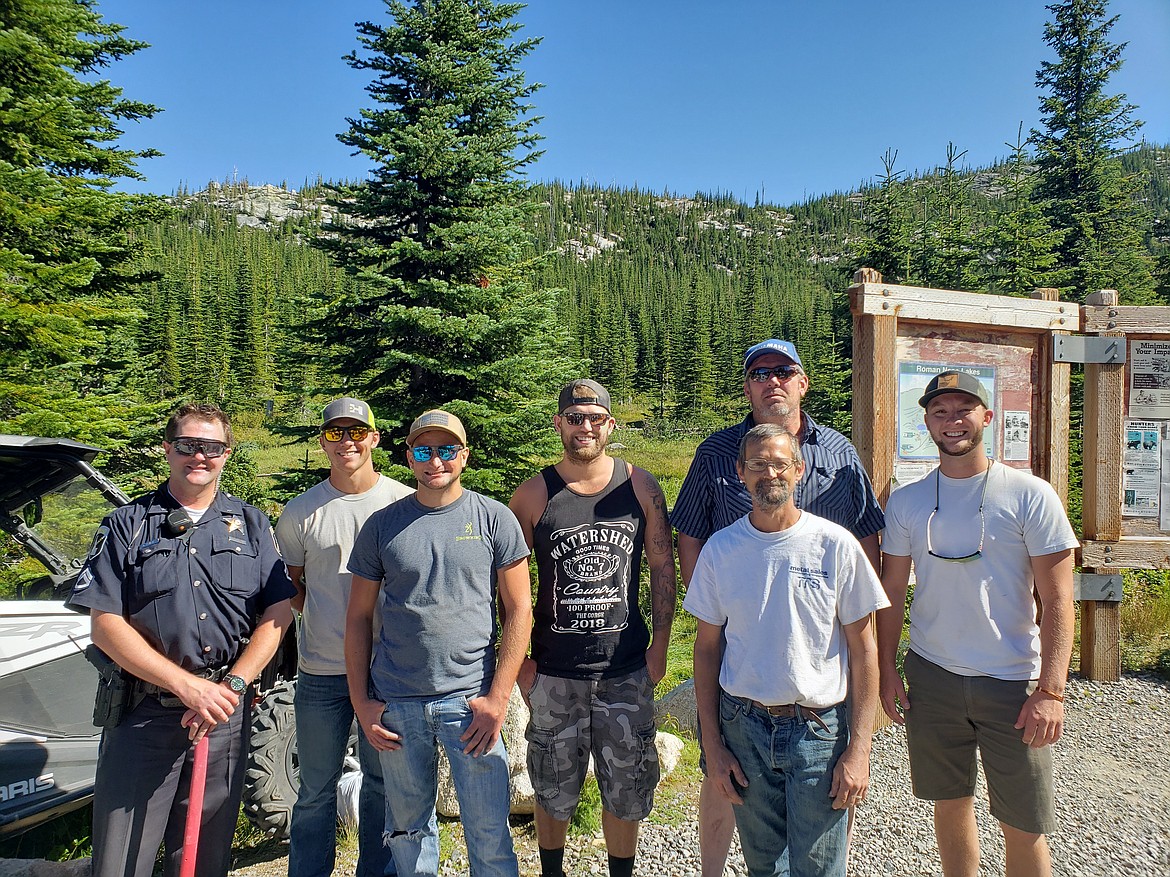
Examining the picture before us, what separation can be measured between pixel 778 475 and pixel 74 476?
3.88m

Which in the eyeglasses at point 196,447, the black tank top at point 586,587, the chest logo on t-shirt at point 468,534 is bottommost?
the black tank top at point 586,587

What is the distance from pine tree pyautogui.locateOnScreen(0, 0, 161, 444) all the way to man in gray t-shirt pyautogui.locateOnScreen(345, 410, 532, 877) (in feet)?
24.0

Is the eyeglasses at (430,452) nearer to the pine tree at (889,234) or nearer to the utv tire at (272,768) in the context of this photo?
the utv tire at (272,768)

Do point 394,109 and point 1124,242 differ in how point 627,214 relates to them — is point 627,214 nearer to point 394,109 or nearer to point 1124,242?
point 1124,242

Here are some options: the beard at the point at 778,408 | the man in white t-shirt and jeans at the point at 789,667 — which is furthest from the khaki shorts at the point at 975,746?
the beard at the point at 778,408

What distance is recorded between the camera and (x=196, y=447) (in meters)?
2.63

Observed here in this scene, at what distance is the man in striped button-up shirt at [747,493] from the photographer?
275 centimetres

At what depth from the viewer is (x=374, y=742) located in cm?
259

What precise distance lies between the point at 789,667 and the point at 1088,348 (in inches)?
163

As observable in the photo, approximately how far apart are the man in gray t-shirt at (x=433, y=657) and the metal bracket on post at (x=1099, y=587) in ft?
15.0

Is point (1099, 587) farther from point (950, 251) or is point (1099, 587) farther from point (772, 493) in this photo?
point (950, 251)

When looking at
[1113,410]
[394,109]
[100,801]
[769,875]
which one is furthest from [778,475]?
[394,109]

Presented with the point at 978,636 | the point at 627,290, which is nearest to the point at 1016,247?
the point at 978,636

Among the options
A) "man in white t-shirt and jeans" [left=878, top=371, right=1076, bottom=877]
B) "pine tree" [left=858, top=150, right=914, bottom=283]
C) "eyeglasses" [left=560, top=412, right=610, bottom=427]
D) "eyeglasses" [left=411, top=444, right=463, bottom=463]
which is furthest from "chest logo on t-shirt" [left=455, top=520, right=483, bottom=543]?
"pine tree" [left=858, top=150, right=914, bottom=283]
